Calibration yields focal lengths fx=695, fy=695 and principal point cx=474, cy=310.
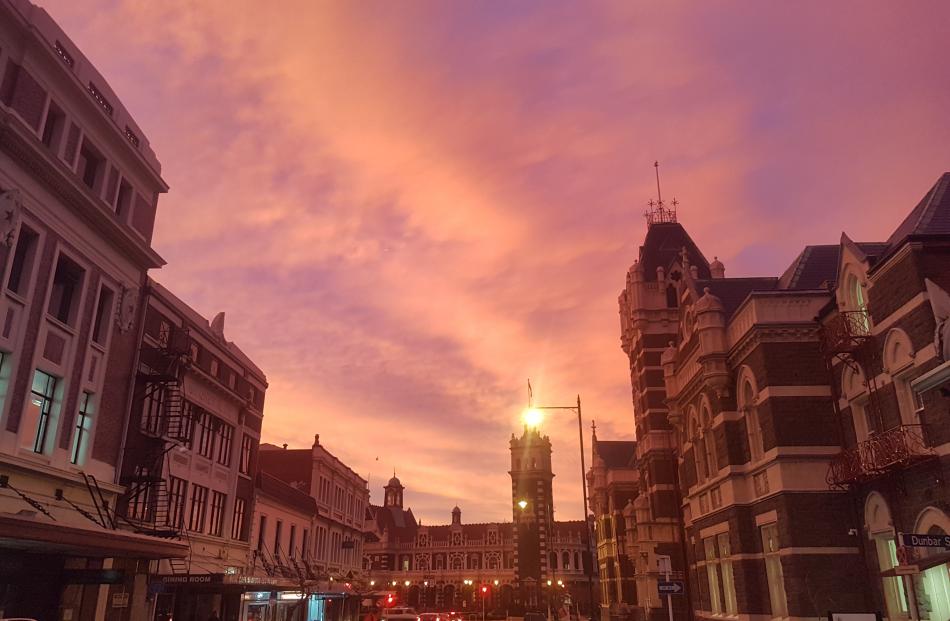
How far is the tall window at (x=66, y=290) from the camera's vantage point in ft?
73.6

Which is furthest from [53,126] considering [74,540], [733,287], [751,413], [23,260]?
[733,287]

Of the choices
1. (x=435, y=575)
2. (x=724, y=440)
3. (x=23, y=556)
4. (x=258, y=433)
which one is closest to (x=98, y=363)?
(x=23, y=556)

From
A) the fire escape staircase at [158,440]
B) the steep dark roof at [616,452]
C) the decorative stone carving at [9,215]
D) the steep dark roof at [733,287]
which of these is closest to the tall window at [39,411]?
the decorative stone carving at [9,215]

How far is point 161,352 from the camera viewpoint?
94.9 feet

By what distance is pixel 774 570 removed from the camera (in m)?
23.5

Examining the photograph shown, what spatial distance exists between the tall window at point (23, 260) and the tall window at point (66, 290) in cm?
134

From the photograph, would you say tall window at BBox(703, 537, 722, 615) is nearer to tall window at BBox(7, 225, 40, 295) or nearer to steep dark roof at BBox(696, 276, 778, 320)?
steep dark roof at BBox(696, 276, 778, 320)

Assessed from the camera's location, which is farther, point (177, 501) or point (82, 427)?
point (177, 501)

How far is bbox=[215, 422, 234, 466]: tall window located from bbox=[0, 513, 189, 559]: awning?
50.7 ft

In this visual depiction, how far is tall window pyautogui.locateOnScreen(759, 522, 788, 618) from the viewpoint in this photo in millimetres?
22844

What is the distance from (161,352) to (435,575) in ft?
347

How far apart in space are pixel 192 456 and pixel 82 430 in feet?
29.9

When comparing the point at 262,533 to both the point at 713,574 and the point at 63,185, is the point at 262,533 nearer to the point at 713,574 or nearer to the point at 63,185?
the point at 713,574

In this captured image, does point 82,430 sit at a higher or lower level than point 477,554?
higher
